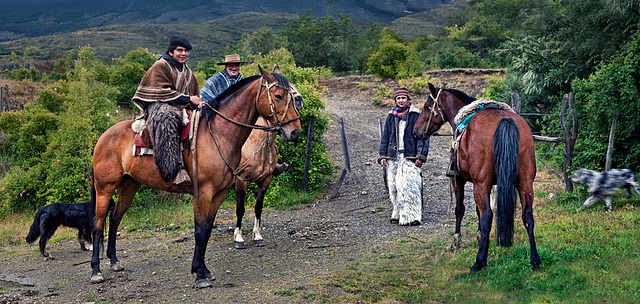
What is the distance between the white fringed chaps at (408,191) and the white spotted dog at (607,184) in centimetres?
300

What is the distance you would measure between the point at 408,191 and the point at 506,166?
3.14 metres

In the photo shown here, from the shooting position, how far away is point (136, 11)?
Result: 9356cm

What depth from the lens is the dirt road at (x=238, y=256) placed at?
534 cm

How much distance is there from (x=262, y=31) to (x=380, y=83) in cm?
1414

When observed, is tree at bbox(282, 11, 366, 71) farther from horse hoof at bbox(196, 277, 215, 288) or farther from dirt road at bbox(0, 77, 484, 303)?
horse hoof at bbox(196, 277, 215, 288)

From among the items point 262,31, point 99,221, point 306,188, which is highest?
point 262,31

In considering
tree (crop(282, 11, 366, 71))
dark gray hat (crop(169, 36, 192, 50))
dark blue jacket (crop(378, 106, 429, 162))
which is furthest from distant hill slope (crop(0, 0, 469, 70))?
dark gray hat (crop(169, 36, 192, 50))

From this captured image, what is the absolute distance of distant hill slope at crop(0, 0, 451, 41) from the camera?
2933 inches

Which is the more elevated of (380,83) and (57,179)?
(380,83)

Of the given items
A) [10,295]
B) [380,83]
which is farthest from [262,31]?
[10,295]

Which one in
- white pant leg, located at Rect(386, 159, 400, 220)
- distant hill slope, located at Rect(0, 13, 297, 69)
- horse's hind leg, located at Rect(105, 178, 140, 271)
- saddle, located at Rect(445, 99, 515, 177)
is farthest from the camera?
distant hill slope, located at Rect(0, 13, 297, 69)

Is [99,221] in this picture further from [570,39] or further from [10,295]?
[570,39]

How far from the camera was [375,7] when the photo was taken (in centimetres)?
→ 9119

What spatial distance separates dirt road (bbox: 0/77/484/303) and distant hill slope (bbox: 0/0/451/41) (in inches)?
2454
